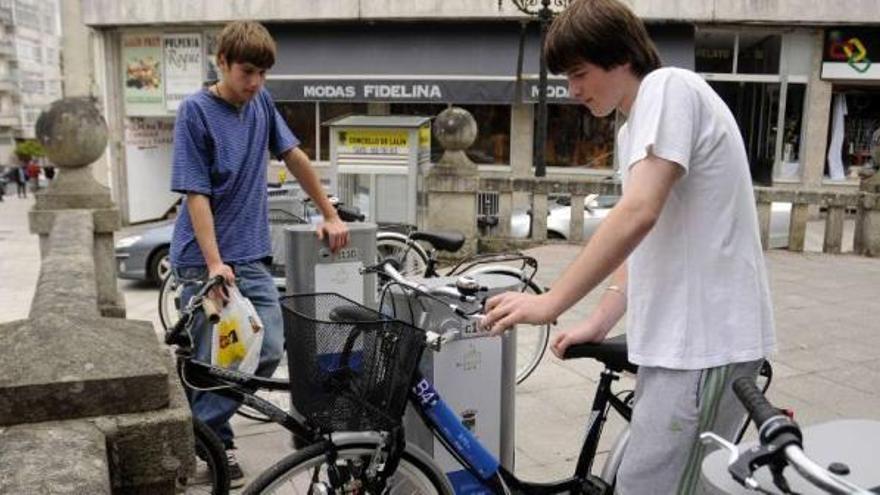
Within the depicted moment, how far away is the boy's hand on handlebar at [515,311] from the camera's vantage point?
2035mm

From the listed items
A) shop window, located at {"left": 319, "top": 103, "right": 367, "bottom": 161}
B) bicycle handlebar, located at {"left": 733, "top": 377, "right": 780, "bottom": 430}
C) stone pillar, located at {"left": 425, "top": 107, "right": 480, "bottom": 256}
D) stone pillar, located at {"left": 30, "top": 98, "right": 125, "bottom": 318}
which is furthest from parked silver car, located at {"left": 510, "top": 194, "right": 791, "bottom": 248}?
shop window, located at {"left": 319, "top": 103, "right": 367, "bottom": 161}

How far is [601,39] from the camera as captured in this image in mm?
1964

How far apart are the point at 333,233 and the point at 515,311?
1722mm

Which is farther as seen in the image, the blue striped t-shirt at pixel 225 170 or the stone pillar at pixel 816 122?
the stone pillar at pixel 816 122

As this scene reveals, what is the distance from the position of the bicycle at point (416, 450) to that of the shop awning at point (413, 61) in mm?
14935

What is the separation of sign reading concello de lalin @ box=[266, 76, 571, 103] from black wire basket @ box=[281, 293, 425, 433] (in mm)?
15309

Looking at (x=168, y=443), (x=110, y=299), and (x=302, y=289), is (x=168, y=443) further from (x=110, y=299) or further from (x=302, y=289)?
(x=110, y=299)

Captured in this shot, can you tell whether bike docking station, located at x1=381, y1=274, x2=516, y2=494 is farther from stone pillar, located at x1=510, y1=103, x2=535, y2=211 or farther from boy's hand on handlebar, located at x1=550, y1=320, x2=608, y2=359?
stone pillar, located at x1=510, y1=103, x2=535, y2=211

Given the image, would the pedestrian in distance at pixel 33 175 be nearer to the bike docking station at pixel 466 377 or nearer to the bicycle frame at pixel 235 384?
the bicycle frame at pixel 235 384

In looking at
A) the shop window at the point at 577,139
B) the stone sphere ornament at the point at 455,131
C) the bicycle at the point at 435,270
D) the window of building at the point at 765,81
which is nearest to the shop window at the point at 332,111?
the shop window at the point at 577,139

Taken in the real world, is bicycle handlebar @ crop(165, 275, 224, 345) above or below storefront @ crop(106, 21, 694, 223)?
below

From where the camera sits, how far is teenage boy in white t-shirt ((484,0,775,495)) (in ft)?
6.14

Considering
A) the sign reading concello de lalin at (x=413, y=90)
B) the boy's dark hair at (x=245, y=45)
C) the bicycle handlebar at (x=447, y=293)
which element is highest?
the sign reading concello de lalin at (x=413, y=90)

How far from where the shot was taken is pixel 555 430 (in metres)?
4.36
